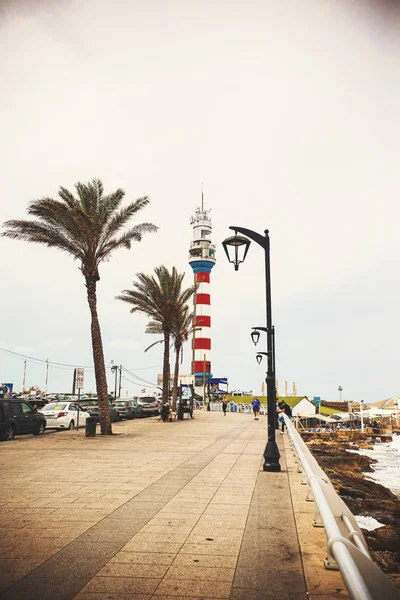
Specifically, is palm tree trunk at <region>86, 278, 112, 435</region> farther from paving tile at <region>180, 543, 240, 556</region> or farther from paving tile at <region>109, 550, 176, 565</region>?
paving tile at <region>109, 550, 176, 565</region>

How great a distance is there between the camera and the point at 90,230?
19.8 meters

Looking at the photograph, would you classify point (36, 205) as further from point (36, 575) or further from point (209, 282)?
point (209, 282)

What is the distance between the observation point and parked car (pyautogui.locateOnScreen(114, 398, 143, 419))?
32.0m

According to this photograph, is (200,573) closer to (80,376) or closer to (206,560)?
(206,560)

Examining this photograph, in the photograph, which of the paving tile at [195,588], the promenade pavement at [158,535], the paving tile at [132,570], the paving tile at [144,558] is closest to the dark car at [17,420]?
the promenade pavement at [158,535]

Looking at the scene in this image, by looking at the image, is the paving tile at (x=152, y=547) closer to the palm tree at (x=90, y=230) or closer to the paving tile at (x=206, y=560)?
the paving tile at (x=206, y=560)

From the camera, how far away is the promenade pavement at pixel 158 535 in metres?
4.04

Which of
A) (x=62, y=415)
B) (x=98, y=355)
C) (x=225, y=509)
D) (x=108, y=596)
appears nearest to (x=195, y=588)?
(x=108, y=596)

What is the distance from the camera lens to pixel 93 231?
2000 centimetres

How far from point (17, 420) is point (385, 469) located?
17936 mm

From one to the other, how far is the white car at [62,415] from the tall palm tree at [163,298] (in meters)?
8.92

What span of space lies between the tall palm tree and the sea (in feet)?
44.9

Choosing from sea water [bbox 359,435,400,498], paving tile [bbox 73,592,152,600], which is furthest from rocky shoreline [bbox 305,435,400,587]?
paving tile [bbox 73,592,152,600]

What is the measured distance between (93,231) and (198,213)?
68.9m
